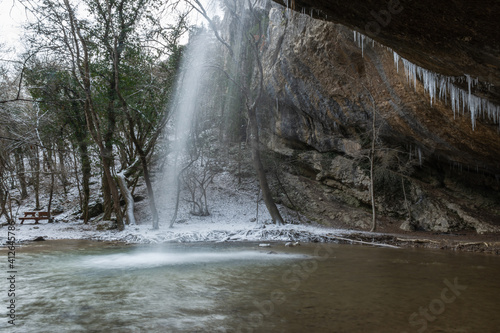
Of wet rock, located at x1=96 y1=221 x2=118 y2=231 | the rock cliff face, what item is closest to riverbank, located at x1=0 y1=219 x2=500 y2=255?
wet rock, located at x1=96 y1=221 x2=118 y2=231

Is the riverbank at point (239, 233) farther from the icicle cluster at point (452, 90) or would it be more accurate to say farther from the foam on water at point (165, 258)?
the icicle cluster at point (452, 90)

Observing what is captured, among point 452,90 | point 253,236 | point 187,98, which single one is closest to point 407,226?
point 253,236

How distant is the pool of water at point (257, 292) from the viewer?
3.97 metres

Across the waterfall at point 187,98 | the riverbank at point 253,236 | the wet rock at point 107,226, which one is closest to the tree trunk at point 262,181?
the riverbank at point 253,236

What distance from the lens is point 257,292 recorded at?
5.41 metres

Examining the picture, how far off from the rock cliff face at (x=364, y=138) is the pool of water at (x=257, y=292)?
15.3 ft

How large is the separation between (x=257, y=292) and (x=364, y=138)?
13339 mm

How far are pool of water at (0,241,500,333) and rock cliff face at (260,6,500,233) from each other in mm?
4654

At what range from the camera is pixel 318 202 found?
1834 centimetres

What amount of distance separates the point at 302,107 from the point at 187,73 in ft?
21.0

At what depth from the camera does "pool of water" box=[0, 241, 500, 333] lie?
3.97m

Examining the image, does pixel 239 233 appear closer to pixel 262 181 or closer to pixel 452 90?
pixel 262 181

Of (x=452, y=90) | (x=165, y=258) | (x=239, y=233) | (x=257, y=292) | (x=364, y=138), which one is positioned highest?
(x=364, y=138)

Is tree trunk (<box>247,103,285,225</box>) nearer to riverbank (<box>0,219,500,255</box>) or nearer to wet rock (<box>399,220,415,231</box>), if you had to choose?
riverbank (<box>0,219,500,255</box>)
